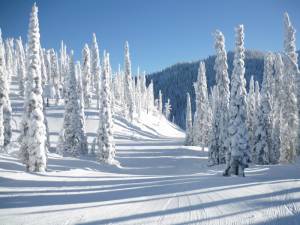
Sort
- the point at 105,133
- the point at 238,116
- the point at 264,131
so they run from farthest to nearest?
the point at 264,131, the point at 105,133, the point at 238,116

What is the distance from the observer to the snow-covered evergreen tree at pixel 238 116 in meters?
26.1

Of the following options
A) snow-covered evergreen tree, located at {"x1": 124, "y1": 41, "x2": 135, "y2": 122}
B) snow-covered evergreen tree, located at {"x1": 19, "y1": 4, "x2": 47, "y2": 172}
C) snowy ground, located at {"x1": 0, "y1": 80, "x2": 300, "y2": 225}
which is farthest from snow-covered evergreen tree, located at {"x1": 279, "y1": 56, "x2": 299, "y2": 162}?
snow-covered evergreen tree, located at {"x1": 124, "y1": 41, "x2": 135, "y2": 122}

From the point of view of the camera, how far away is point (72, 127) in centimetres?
4344

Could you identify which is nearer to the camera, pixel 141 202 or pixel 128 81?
pixel 141 202

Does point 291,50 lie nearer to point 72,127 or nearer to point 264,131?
point 264,131

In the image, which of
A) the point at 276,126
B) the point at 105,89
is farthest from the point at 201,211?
the point at 276,126

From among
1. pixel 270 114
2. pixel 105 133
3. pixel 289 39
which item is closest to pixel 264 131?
pixel 270 114

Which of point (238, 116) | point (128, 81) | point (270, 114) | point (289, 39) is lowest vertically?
point (238, 116)

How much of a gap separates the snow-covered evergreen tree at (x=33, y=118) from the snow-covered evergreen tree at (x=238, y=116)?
15822 millimetres

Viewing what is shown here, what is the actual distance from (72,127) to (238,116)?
25.3 metres

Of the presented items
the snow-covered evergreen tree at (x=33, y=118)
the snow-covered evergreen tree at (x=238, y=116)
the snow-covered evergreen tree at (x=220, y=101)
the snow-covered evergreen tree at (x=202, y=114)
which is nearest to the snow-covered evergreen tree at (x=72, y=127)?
the snow-covered evergreen tree at (x=33, y=118)

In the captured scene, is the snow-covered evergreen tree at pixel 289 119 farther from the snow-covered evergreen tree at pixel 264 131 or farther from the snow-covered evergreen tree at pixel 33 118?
the snow-covered evergreen tree at pixel 33 118

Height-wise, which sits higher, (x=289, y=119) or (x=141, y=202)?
(x=289, y=119)

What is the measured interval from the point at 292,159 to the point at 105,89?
26858 millimetres
